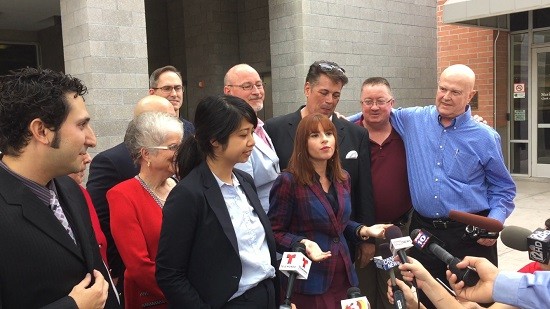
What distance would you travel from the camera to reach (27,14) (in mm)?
10547

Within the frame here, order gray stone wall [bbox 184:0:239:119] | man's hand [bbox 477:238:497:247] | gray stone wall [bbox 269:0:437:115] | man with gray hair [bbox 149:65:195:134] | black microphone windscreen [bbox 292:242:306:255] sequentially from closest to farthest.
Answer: black microphone windscreen [bbox 292:242:306:255] < man's hand [bbox 477:238:497:247] < man with gray hair [bbox 149:65:195:134] < gray stone wall [bbox 269:0:437:115] < gray stone wall [bbox 184:0:239:119]

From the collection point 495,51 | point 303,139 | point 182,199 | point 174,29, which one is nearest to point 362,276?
point 303,139

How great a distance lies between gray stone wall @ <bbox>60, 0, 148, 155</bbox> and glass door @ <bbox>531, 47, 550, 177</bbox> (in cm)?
785

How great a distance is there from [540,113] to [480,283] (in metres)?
9.28

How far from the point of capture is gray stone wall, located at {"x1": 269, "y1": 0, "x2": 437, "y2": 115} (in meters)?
8.63

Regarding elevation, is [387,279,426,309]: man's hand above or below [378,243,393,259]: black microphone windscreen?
below

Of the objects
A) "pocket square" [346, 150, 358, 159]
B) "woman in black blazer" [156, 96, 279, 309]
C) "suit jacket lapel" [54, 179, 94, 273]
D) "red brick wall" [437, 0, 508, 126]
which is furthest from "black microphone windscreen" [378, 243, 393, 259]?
"red brick wall" [437, 0, 508, 126]

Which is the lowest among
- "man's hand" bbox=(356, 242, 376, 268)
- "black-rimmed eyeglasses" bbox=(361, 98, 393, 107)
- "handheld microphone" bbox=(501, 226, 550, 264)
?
"man's hand" bbox=(356, 242, 376, 268)

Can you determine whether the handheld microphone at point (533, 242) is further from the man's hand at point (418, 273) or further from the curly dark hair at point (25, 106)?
the curly dark hair at point (25, 106)

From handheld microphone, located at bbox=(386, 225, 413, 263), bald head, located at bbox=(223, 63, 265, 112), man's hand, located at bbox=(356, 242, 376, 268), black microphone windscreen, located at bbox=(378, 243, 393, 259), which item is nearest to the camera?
handheld microphone, located at bbox=(386, 225, 413, 263)

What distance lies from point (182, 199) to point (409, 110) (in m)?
2.22

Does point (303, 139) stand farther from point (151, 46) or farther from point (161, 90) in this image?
point (151, 46)

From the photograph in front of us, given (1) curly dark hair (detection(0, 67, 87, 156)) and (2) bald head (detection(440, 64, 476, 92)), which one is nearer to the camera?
(1) curly dark hair (detection(0, 67, 87, 156))

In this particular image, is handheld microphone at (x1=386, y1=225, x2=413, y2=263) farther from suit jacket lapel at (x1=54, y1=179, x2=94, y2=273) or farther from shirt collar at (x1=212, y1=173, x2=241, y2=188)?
suit jacket lapel at (x1=54, y1=179, x2=94, y2=273)
